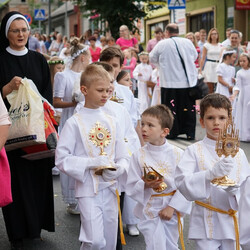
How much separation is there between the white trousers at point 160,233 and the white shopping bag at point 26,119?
1.22m

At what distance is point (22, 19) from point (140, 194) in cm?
204

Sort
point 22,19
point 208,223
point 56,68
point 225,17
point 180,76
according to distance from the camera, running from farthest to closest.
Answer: point 225,17 → point 180,76 → point 56,68 → point 22,19 → point 208,223

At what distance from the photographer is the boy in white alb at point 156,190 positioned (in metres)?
4.73

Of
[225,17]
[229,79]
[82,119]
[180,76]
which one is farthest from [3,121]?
[225,17]

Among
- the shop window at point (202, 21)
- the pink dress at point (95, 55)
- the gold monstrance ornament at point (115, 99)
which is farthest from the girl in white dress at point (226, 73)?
the shop window at point (202, 21)

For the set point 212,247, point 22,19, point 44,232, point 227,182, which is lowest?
point 44,232

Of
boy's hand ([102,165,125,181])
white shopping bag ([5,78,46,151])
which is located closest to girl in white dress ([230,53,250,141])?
white shopping bag ([5,78,46,151])

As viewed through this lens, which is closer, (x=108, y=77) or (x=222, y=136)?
(x=222, y=136)

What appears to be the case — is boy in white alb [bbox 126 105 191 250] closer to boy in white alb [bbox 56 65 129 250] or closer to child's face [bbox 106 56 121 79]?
boy in white alb [bbox 56 65 129 250]

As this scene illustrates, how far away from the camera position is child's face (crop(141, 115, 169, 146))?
489 centimetres

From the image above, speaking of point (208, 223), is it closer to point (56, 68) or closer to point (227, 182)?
point (227, 182)

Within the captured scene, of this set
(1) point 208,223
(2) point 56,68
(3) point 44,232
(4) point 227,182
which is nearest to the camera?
(4) point 227,182

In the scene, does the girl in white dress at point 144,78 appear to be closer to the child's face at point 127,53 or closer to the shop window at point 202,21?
the child's face at point 127,53

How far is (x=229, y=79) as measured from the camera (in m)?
14.2
